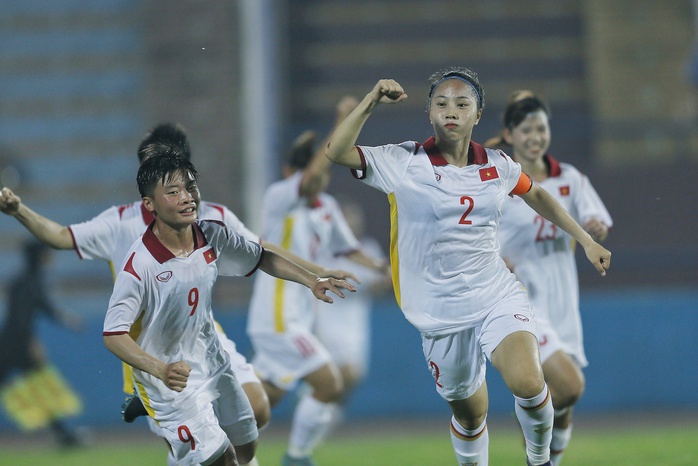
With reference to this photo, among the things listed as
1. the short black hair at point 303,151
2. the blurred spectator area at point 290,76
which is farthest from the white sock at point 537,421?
the blurred spectator area at point 290,76

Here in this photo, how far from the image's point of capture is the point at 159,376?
4453 mm

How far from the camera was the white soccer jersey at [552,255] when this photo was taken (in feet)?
21.9

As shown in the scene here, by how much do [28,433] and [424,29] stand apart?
28.8 feet

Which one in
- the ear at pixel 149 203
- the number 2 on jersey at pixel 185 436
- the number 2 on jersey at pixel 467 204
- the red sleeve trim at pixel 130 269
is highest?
the ear at pixel 149 203

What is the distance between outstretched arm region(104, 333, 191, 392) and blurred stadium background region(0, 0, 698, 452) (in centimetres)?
886

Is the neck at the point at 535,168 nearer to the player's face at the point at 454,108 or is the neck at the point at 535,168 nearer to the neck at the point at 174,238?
the player's face at the point at 454,108

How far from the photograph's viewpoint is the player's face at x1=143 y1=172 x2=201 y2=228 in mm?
4824

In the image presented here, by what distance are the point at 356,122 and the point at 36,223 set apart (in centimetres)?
178

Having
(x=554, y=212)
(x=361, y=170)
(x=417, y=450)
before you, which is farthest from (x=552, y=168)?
(x=417, y=450)

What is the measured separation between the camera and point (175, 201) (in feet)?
15.8

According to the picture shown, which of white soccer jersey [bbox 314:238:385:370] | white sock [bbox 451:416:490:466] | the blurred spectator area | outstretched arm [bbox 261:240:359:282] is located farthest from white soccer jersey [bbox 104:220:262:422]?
the blurred spectator area

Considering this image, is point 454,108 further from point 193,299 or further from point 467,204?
point 193,299

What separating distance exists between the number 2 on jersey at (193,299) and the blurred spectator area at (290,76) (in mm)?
10140

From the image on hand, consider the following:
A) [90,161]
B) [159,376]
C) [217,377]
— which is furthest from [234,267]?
[90,161]
